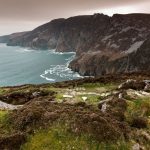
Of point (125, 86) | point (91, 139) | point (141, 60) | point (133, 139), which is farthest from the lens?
point (141, 60)

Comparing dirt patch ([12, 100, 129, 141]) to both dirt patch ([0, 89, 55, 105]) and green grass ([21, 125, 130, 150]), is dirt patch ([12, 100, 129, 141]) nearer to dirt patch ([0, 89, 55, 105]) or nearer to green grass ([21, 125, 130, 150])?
green grass ([21, 125, 130, 150])

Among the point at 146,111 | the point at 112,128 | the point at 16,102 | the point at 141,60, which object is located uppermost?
the point at 112,128

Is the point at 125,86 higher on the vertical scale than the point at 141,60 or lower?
higher

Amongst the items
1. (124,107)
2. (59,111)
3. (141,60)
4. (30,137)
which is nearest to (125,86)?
(124,107)

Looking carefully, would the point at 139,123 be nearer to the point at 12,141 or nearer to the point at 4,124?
the point at 4,124

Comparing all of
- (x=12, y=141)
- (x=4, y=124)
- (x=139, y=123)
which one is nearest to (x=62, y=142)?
(x=12, y=141)

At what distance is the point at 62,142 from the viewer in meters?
16.3

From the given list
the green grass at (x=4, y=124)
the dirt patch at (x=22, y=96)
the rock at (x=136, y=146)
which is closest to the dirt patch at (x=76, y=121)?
the green grass at (x=4, y=124)

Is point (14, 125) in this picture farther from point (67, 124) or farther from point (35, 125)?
point (67, 124)

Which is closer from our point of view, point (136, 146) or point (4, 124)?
point (136, 146)

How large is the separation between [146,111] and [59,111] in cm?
814

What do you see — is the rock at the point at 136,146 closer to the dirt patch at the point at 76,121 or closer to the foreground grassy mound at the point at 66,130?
A: the foreground grassy mound at the point at 66,130

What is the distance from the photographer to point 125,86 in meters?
37.7

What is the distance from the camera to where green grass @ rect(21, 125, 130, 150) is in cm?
1603
